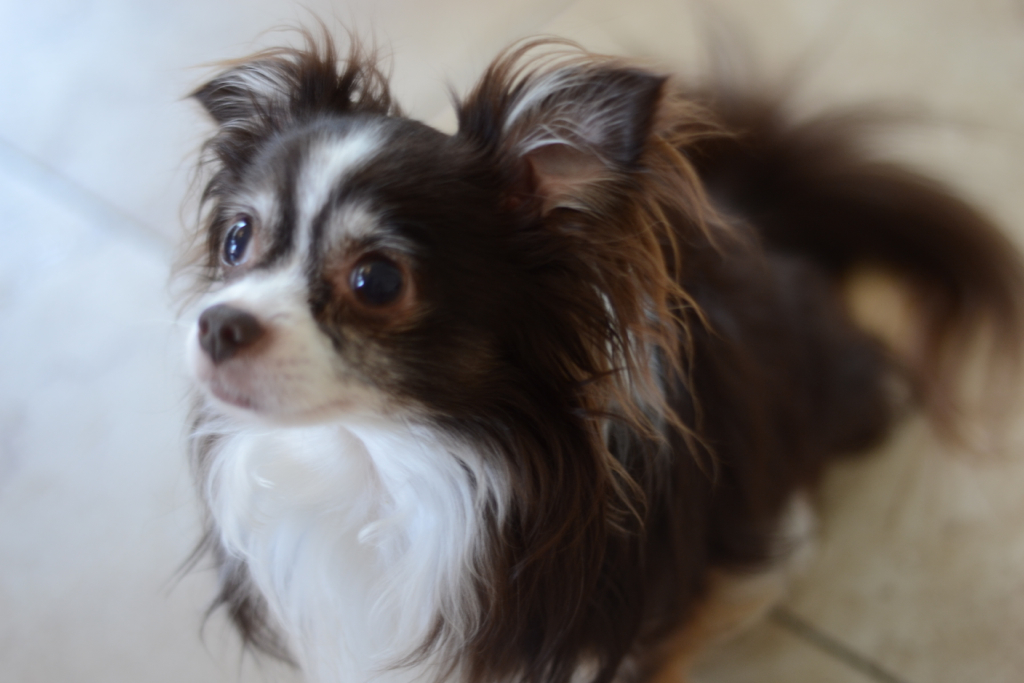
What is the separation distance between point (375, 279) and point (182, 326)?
0.66 meters

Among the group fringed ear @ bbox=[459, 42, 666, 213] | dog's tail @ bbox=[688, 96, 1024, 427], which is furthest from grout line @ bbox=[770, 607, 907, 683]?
fringed ear @ bbox=[459, 42, 666, 213]

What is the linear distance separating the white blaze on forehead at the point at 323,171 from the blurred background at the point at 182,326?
1.66ft

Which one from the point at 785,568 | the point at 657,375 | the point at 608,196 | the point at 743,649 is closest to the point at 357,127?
the point at 608,196

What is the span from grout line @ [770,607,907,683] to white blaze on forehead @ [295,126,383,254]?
4.71ft

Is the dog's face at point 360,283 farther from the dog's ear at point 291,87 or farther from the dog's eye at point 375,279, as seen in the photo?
the dog's ear at point 291,87

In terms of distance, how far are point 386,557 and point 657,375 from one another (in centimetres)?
54

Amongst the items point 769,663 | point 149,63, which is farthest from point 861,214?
point 149,63

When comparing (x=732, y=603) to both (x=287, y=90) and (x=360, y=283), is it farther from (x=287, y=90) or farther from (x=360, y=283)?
(x=287, y=90)

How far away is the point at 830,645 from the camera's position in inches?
73.7

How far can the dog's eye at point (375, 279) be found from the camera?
A: 1117mm

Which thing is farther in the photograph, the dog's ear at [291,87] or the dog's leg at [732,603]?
the dog's leg at [732,603]

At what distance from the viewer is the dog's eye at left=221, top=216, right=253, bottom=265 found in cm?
123

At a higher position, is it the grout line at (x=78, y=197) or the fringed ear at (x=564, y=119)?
the fringed ear at (x=564, y=119)

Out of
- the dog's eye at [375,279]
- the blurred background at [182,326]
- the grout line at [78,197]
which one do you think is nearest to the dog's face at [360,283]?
the dog's eye at [375,279]
